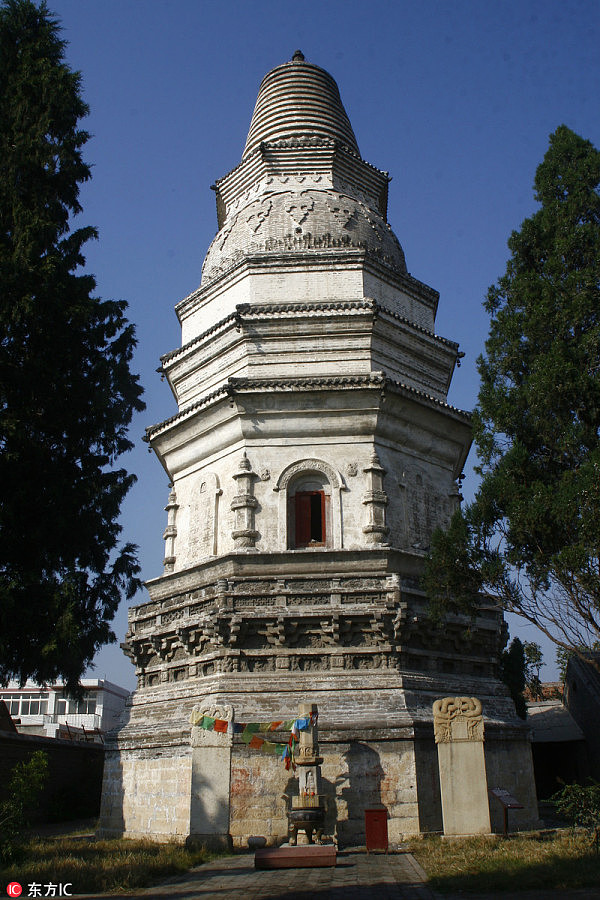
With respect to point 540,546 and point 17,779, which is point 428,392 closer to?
point 540,546

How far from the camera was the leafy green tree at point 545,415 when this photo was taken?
11.4m

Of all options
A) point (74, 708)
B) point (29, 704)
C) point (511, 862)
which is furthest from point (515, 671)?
point (29, 704)

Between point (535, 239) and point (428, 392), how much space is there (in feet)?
19.0

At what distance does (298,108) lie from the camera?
2327cm

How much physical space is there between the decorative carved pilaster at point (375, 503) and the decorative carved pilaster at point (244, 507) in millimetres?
2307

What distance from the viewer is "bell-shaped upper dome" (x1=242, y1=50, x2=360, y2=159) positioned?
2275cm

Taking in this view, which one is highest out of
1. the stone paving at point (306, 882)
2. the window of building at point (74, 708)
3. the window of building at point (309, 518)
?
the window of building at point (309, 518)

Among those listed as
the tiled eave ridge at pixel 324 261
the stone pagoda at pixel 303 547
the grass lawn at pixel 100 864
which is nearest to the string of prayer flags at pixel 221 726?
the stone pagoda at pixel 303 547

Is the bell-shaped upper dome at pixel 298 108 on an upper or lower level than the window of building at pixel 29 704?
upper

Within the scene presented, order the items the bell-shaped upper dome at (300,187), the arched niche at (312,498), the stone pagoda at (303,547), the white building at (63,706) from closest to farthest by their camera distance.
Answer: the stone pagoda at (303,547) < the arched niche at (312,498) < the bell-shaped upper dome at (300,187) < the white building at (63,706)

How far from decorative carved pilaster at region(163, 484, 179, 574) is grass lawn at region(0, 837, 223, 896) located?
607cm

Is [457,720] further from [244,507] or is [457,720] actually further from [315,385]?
[315,385]

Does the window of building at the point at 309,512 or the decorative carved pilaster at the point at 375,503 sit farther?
the window of building at the point at 309,512

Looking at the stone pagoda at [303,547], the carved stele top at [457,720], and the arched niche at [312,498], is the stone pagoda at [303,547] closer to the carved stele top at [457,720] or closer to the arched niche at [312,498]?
the arched niche at [312,498]
